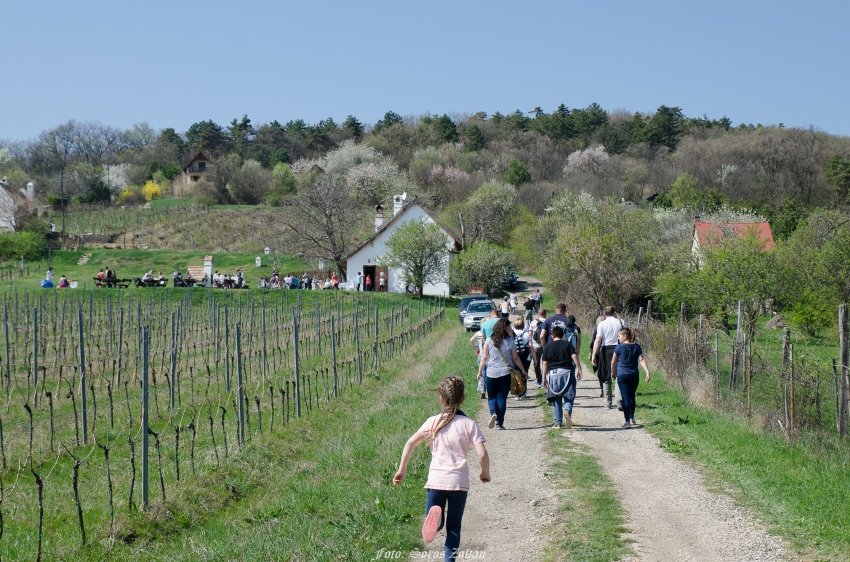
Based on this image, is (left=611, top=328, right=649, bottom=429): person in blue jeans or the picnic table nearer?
(left=611, top=328, right=649, bottom=429): person in blue jeans

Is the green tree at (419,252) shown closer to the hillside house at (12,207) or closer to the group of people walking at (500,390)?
the group of people walking at (500,390)

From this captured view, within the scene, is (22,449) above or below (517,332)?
below

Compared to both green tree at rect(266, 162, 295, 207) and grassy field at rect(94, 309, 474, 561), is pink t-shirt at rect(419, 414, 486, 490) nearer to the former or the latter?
grassy field at rect(94, 309, 474, 561)

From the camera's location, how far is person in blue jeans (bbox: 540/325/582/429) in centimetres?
1079

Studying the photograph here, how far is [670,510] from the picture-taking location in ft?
22.8

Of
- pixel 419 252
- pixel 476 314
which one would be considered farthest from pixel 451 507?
pixel 419 252

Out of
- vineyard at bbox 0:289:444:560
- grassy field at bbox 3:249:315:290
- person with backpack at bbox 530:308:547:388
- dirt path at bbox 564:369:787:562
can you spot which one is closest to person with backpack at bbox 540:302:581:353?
person with backpack at bbox 530:308:547:388

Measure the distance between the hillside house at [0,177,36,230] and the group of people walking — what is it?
58.5m

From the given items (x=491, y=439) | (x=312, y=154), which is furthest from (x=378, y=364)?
(x=312, y=154)

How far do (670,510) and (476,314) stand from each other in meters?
22.8

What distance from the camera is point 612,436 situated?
10438 mm

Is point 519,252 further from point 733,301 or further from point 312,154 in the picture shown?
point 312,154

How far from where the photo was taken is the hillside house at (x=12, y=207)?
203 feet

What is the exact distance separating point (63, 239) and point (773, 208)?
Answer: 55.7 m
